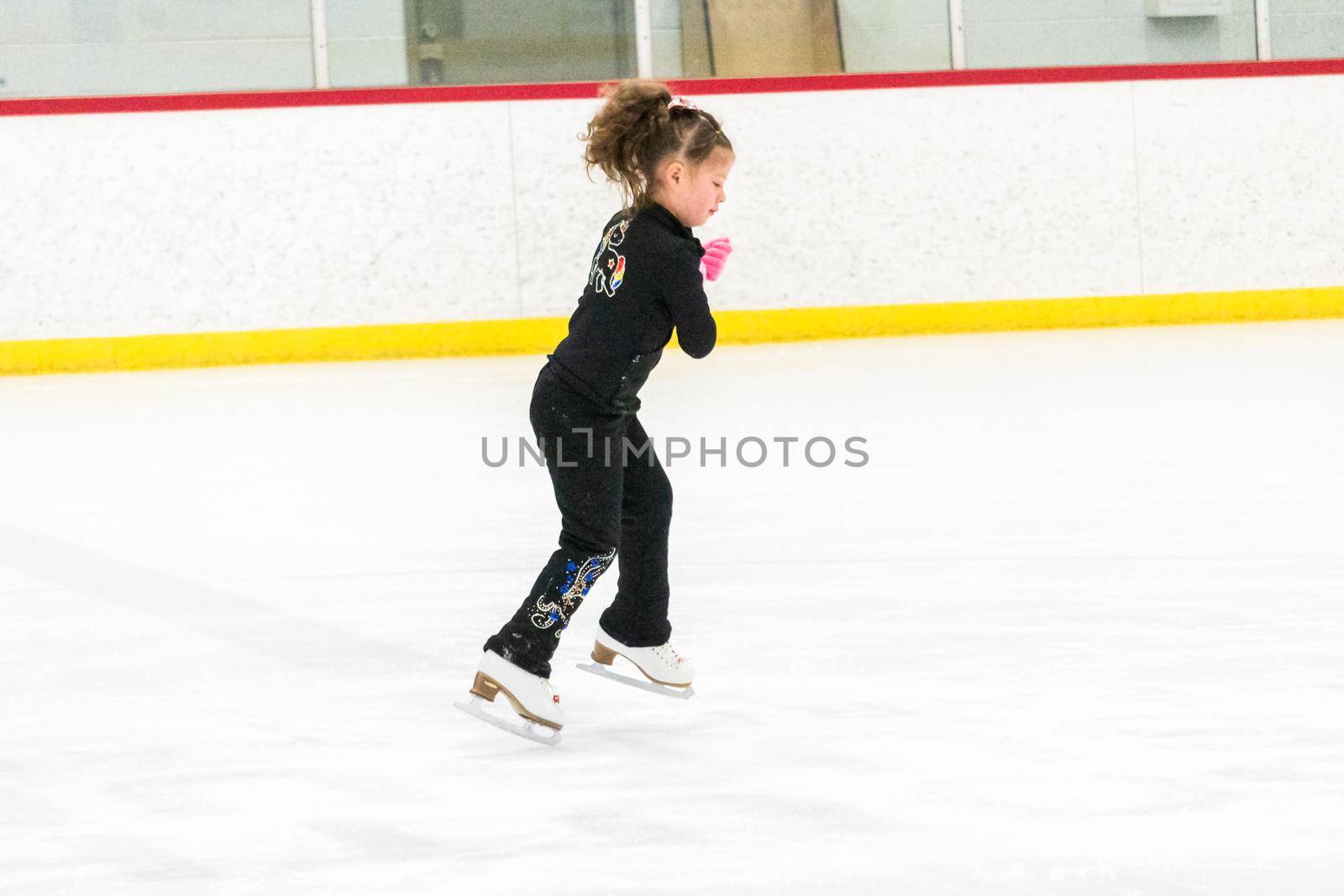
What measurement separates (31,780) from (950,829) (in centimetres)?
114

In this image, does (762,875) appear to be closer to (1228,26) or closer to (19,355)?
(19,355)

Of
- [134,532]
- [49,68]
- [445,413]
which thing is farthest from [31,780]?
[49,68]

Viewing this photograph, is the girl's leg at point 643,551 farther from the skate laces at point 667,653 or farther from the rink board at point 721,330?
the rink board at point 721,330

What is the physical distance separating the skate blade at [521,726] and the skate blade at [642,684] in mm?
265

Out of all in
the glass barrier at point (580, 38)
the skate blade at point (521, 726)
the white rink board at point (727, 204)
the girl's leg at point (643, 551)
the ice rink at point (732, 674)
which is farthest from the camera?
the glass barrier at point (580, 38)

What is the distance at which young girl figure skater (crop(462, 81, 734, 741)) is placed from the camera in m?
2.34

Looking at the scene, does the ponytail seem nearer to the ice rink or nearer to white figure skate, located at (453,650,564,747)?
white figure skate, located at (453,650,564,747)

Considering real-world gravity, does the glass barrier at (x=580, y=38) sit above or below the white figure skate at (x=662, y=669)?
above

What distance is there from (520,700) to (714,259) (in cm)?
65

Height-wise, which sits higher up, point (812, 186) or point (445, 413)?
point (812, 186)

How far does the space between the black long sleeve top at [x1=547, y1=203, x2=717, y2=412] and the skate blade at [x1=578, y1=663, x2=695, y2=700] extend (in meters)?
0.43

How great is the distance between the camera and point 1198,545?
11.5 feet

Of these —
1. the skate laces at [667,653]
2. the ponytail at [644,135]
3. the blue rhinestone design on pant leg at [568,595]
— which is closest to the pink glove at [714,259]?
the ponytail at [644,135]

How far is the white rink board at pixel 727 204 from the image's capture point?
916 cm
